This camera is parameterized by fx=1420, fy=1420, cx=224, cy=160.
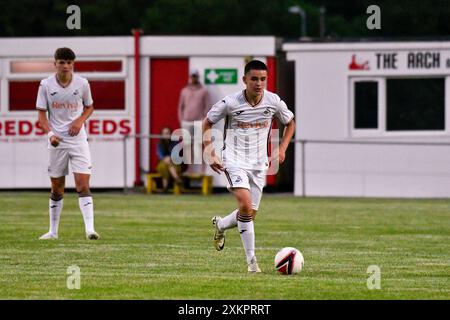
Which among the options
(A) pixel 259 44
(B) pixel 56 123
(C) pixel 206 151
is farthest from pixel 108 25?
(C) pixel 206 151

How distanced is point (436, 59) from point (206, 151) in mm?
16411

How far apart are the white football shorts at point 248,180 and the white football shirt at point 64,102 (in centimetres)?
401

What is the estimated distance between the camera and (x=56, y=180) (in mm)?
18172

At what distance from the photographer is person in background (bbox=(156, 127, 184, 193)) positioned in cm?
2975

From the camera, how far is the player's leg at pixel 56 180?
59.4 feet

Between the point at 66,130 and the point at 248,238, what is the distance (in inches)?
188

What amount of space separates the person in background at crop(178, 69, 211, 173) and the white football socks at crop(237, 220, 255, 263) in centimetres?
1585

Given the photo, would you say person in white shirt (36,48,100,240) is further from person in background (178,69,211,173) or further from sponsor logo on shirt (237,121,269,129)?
person in background (178,69,211,173)

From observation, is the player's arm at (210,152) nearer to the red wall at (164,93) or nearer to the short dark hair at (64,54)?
the short dark hair at (64,54)

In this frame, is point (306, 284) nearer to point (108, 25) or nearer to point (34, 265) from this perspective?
point (34, 265)

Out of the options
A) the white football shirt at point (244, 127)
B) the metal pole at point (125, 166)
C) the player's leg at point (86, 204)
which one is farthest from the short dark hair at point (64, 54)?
the metal pole at point (125, 166)

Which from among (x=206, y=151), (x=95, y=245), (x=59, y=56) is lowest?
(x=95, y=245)
